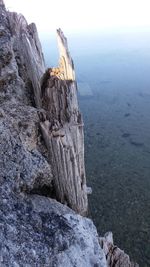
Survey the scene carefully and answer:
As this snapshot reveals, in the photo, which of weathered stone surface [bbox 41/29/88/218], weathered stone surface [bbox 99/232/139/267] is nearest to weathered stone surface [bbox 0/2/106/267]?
weathered stone surface [bbox 41/29/88/218]

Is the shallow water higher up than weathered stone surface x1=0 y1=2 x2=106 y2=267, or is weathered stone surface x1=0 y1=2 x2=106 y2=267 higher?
weathered stone surface x1=0 y1=2 x2=106 y2=267

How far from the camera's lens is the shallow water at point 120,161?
3938 cm

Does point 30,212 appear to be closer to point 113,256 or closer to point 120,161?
point 113,256

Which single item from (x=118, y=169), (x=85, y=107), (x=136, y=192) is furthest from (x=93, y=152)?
(x=85, y=107)

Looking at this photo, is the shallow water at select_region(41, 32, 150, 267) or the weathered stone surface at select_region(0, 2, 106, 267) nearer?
the weathered stone surface at select_region(0, 2, 106, 267)

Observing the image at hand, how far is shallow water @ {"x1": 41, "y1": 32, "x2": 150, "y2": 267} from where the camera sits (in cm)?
3938

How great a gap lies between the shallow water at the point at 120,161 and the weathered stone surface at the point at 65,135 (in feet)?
95.4

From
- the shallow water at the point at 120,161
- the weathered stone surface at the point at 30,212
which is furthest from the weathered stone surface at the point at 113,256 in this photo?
the shallow water at the point at 120,161

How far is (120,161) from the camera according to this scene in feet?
196

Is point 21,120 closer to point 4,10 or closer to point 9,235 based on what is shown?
point 9,235

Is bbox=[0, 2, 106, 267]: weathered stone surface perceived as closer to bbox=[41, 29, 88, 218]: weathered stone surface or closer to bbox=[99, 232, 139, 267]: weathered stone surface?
bbox=[41, 29, 88, 218]: weathered stone surface

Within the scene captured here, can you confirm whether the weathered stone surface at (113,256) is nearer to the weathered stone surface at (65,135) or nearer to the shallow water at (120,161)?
the weathered stone surface at (65,135)

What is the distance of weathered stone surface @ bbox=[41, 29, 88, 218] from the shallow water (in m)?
29.1

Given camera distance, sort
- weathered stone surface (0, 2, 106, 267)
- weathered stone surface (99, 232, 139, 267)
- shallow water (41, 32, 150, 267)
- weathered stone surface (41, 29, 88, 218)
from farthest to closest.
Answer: shallow water (41, 32, 150, 267) < weathered stone surface (99, 232, 139, 267) < weathered stone surface (41, 29, 88, 218) < weathered stone surface (0, 2, 106, 267)
